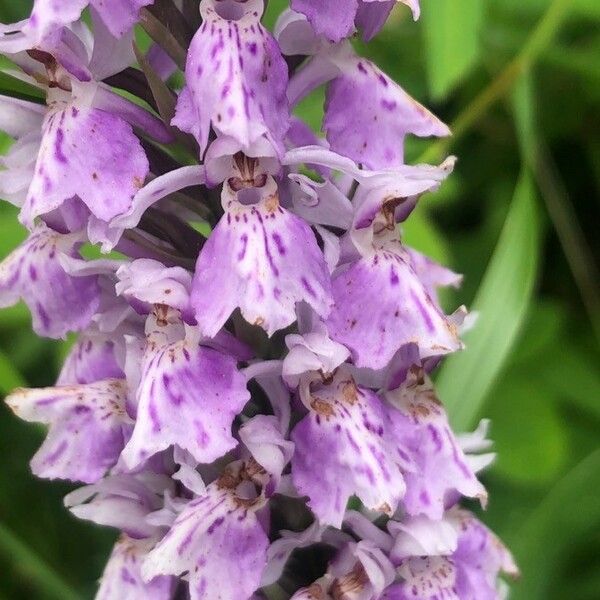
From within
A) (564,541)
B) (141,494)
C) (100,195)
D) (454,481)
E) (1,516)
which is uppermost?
(100,195)

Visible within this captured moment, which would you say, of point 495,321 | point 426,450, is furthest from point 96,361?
point 495,321

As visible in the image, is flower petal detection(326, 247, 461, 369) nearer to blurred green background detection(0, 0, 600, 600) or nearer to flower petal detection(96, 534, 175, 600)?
flower petal detection(96, 534, 175, 600)

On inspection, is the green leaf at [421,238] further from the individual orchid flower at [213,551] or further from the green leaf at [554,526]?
the individual orchid flower at [213,551]

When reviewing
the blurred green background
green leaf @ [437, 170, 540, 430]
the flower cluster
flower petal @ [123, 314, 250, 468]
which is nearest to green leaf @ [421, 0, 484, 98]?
the blurred green background

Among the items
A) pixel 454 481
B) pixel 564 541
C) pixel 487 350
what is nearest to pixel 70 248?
pixel 454 481

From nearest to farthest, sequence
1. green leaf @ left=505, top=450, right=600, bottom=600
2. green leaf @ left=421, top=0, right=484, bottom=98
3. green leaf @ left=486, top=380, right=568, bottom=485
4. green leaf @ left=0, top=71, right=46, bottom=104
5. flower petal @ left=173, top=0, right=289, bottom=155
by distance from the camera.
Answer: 1. flower petal @ left=173, top=0, right=289, bottom=155
2. green leaf @ left=0, top=71, right=46, bottom=104
3. green leaf @ left=421, top=0, right=484, bottom=98
4. green leaf @ left=505, top=450, right=600, bottom=600
5. green leaf @ left=486, top=380, right=568, bottom=485

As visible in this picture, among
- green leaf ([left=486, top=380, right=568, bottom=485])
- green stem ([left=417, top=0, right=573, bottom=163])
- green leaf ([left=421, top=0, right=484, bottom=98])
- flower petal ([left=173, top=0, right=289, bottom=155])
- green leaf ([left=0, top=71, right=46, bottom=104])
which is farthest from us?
green leaf ([left=486, top=380, right=568, bottom=485])

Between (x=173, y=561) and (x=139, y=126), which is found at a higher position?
(x=139, y=126)

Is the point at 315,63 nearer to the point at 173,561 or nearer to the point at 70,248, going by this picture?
the point at 70,248
